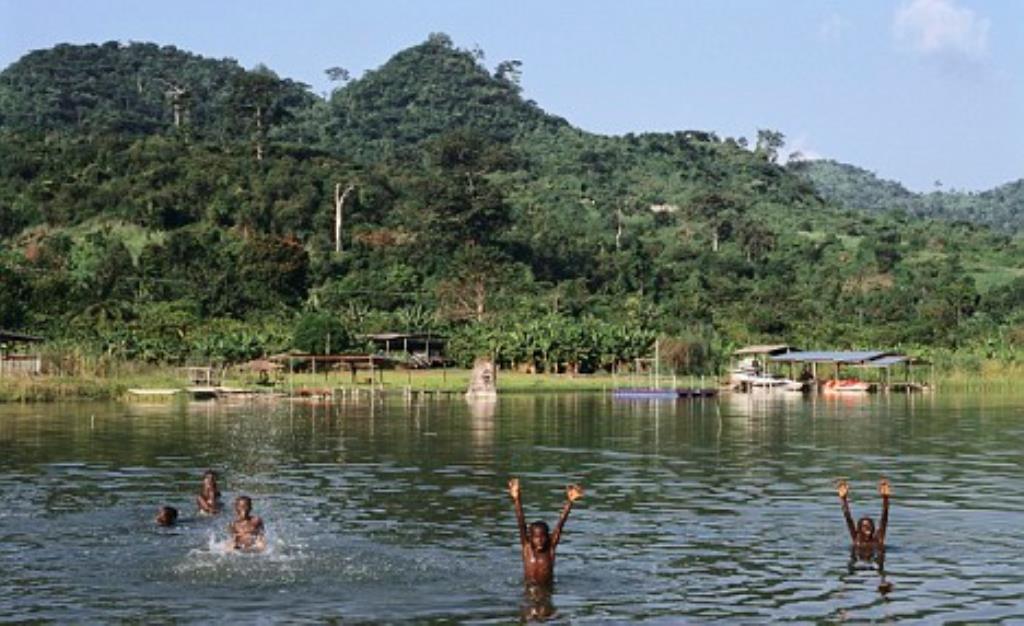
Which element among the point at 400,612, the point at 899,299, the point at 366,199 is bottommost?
the point at 400,612

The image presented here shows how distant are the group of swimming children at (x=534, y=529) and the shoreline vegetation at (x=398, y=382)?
4521 centimetres

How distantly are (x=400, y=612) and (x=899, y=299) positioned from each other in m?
121

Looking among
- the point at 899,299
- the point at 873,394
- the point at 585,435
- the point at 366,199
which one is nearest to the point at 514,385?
the point at 873,394

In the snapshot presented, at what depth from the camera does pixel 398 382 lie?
94.0 m

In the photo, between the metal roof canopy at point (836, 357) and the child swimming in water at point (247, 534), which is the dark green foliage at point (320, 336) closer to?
the metal roof canopy at point (836, 357)

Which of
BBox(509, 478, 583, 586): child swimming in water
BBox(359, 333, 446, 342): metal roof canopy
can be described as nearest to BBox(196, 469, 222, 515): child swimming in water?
BBox(509, 478, 583, 586): child swimming in water

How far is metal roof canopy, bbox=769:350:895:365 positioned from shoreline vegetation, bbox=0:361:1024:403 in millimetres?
4220

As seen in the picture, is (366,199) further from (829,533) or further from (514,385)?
(829,533)

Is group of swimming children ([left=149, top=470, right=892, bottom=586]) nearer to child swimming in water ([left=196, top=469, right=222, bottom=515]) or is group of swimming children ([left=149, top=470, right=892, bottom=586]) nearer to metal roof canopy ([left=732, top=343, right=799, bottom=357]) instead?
child swimming in water ([left=196, top=469, right=222, bottom=515])

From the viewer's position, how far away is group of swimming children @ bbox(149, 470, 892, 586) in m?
20.5

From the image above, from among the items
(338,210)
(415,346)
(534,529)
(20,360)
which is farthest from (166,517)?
(338,210)

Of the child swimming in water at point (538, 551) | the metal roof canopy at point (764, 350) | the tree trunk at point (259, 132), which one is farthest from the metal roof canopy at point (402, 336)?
the child swimming in water at point (538, 551)

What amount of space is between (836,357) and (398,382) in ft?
97.4

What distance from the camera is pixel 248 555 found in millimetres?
24344
